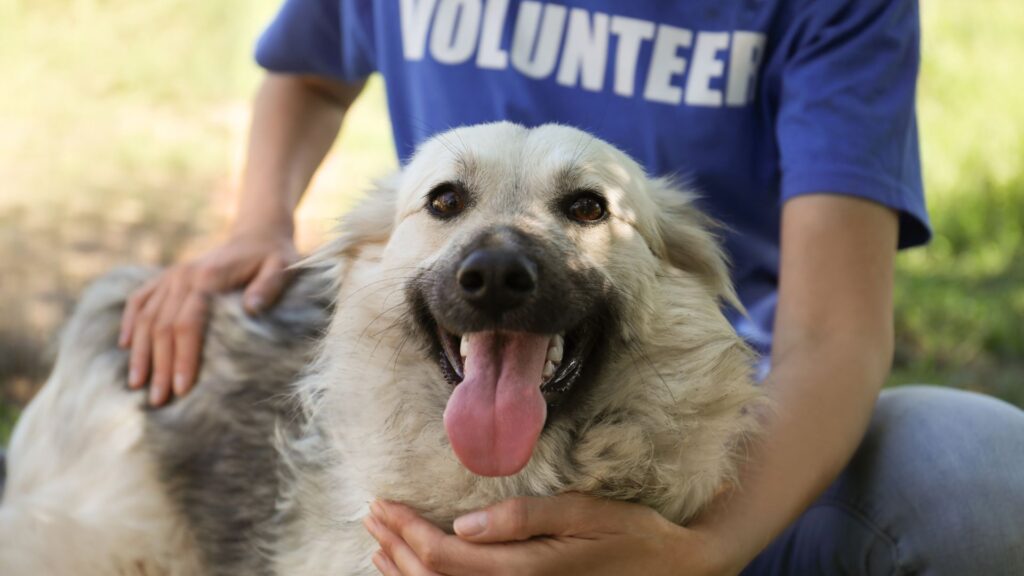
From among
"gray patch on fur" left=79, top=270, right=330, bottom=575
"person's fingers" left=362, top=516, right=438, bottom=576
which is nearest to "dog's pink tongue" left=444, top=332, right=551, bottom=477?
"person's fingers" left=362, top=516, right=438, bottom=576

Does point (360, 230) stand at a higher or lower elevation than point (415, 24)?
lower

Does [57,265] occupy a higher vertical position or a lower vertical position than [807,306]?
lower

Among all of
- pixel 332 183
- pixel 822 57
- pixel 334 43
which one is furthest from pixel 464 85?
pixel 332 183

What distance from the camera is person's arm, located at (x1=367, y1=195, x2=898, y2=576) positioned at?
6.61 feet

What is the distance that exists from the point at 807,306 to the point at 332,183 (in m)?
4.53

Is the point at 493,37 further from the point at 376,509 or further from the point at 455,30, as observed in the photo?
the point at 376,509

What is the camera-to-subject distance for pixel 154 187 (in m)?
5.39

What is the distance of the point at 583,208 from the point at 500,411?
519 millimetres

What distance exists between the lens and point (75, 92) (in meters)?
5.08

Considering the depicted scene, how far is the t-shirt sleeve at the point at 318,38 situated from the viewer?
3162mm

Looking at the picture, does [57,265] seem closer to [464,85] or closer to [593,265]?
[464,85]

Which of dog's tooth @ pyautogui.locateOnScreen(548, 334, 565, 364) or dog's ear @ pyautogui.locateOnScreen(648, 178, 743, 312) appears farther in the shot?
dog's ear @ pyautogui.locateOnScreen(648, 178, 743, 312)

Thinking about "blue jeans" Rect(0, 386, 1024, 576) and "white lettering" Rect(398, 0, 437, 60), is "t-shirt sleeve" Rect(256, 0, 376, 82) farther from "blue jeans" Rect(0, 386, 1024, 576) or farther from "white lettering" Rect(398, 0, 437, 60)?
"blue jeans" Rect(0, 386, 1024, 576)

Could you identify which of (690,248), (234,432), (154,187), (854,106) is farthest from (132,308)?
(154,187)
